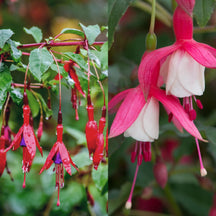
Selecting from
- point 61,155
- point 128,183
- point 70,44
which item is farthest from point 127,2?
point 128,183

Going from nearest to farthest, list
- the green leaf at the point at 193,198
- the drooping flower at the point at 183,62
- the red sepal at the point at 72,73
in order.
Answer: the drooping flower at the point at 183,62 → the red sepal at the point at 72,73 → the green leaf at the point at 193,198

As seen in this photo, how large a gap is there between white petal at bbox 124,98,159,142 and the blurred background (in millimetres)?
99

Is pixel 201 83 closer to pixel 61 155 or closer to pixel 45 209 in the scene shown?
pixel 61 155

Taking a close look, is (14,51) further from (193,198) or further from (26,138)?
(193,198)

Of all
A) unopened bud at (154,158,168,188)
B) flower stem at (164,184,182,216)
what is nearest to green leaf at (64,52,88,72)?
unopened bud at (154,158,168,188)

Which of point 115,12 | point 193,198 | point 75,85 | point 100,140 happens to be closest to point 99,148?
point 100,140

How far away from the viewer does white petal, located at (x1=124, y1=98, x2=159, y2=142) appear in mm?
523

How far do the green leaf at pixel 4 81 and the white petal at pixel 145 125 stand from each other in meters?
0.20

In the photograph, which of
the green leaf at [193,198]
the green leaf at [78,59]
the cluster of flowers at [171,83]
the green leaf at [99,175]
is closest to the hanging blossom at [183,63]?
the cluster of flowers at [171,83]

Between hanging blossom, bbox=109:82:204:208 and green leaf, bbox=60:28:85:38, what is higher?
green leaf, bbox=60:28:85:38

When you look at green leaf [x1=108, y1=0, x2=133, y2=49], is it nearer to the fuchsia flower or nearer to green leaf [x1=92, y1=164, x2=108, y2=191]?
the fuchsia flower

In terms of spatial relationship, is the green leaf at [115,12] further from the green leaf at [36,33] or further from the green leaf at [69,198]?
the green leaf at [69,198]

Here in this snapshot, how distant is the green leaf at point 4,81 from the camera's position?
1.75 ft

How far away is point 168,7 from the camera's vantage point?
0.76 m
